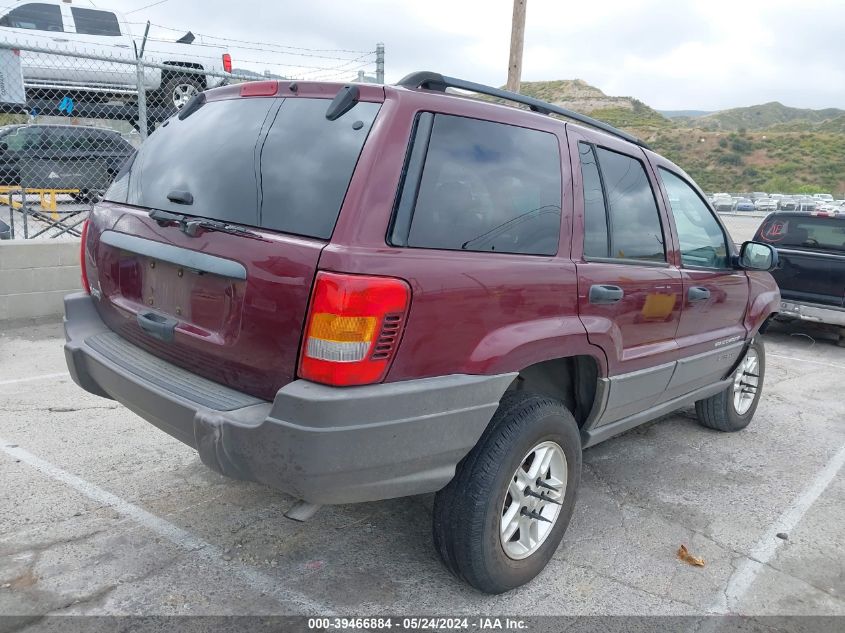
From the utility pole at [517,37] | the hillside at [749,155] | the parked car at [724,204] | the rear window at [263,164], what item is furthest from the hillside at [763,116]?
the rear window at [263,164]

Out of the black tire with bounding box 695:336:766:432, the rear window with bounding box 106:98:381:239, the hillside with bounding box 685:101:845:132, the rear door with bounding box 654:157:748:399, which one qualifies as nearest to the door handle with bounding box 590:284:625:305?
the rear door with bounding box 654:157:748:399

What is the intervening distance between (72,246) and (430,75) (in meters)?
5.66

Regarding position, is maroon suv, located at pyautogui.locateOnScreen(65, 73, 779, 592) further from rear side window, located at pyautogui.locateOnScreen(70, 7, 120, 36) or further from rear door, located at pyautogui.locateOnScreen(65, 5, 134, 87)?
rear side window, located at pyautogui.locateOnScreen(70, 7, 120, 36)

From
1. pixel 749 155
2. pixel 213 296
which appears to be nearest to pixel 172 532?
pixel 213 296

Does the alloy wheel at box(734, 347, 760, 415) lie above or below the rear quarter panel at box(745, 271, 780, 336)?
below

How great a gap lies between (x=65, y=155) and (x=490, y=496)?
9.91 meters

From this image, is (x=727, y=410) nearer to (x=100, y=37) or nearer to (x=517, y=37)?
(x=517, y=37)

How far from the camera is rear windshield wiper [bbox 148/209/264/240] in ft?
7.81

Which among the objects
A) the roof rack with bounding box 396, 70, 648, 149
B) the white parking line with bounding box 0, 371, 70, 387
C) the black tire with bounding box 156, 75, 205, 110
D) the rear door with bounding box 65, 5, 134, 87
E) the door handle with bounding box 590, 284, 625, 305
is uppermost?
the rear door with bounding box 65, 5, 134, 87

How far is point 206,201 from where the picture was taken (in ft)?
8.46

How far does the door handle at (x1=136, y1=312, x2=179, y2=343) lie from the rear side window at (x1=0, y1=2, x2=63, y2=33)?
998cm

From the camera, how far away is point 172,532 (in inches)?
122

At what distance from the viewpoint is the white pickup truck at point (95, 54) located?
9.12 metres

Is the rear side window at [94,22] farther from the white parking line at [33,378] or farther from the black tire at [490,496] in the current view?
the black tire at [490,496]
